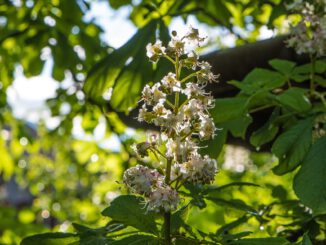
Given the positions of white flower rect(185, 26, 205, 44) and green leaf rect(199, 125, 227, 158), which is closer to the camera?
white flower rect(185, 26, 205, 44)

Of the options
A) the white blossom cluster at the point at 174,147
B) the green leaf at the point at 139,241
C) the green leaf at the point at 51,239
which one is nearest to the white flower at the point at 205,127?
the white blossom cluster at the point at 174,147

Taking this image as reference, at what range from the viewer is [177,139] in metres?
0.99

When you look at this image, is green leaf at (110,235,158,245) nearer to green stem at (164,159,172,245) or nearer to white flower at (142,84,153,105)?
green stem at (164,159,172,245)

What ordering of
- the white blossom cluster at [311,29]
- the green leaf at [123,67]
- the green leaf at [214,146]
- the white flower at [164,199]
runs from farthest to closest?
1. the green leaf at [123,67]
2. the white blossom cluster at [311,29]
3. the green leaf at [214,146]
4. the white flower at [164,199]

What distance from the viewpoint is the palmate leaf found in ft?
5.57

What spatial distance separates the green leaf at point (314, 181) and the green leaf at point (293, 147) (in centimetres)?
6

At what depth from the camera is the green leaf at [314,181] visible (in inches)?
46.1

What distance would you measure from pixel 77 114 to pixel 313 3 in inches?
83.7

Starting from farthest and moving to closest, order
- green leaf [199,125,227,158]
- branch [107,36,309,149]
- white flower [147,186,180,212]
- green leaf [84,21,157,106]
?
branch [107,36,309,149]
green leaf [84,21,157,106]
green leaf [199,125,227,158]
white flower [147,186,180,212]

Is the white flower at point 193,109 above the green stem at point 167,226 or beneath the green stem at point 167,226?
above

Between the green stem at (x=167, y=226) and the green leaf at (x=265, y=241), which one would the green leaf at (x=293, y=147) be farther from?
the green stem at (x=167, y=226)

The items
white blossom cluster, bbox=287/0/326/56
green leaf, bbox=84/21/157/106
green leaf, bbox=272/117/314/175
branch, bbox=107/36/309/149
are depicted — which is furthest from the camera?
branch, bbox=107/36/309/149

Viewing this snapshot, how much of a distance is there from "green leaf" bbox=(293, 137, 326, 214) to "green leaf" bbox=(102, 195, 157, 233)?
13.8 inches

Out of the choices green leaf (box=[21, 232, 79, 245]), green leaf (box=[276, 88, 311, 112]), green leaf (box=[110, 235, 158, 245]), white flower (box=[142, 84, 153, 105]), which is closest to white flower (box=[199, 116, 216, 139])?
white flower (box=[142, 84, 153, 105])
